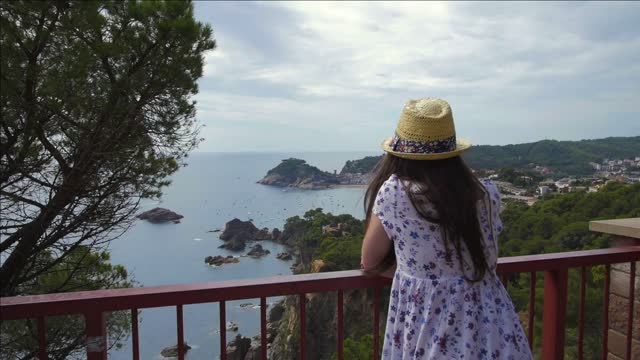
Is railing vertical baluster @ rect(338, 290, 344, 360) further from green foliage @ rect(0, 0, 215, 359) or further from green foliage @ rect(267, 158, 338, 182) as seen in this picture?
green foliage @ rect(267, 158, 338, 182)

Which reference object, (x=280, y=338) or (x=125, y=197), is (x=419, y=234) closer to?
(x=125, y=197)

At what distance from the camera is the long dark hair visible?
4.09 feet

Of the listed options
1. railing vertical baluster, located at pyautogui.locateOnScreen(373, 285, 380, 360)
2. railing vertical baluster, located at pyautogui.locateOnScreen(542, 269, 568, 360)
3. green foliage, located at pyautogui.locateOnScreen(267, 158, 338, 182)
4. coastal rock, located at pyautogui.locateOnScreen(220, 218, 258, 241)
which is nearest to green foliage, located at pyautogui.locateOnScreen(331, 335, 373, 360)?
railing vertical baluster, located at pyautogui.locateOnScreen(542, 269, 568, 360)

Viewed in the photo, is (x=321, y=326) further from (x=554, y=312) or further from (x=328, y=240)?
(x=554, y=312)

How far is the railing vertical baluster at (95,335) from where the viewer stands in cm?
139

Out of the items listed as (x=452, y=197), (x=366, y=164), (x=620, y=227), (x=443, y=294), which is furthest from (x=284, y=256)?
(x=452, y=197)

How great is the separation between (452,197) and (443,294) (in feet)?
0.95

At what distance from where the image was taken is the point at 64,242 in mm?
5250

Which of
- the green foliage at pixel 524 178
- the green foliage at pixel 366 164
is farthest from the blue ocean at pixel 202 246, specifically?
the green foliage at pixel 524 178

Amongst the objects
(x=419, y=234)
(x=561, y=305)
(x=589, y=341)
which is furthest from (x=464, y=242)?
(x=589, y=341)

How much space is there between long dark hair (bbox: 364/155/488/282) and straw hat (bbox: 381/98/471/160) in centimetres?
3

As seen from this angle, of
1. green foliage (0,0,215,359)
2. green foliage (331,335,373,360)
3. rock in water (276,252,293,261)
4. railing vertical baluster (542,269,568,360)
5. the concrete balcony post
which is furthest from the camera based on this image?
rock in water (276,252,293,261)

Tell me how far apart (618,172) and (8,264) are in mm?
23795

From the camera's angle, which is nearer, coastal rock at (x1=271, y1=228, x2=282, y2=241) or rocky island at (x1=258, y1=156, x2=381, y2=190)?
coastal rock at (x1=271, y1=228, x2=282, y2=241)
